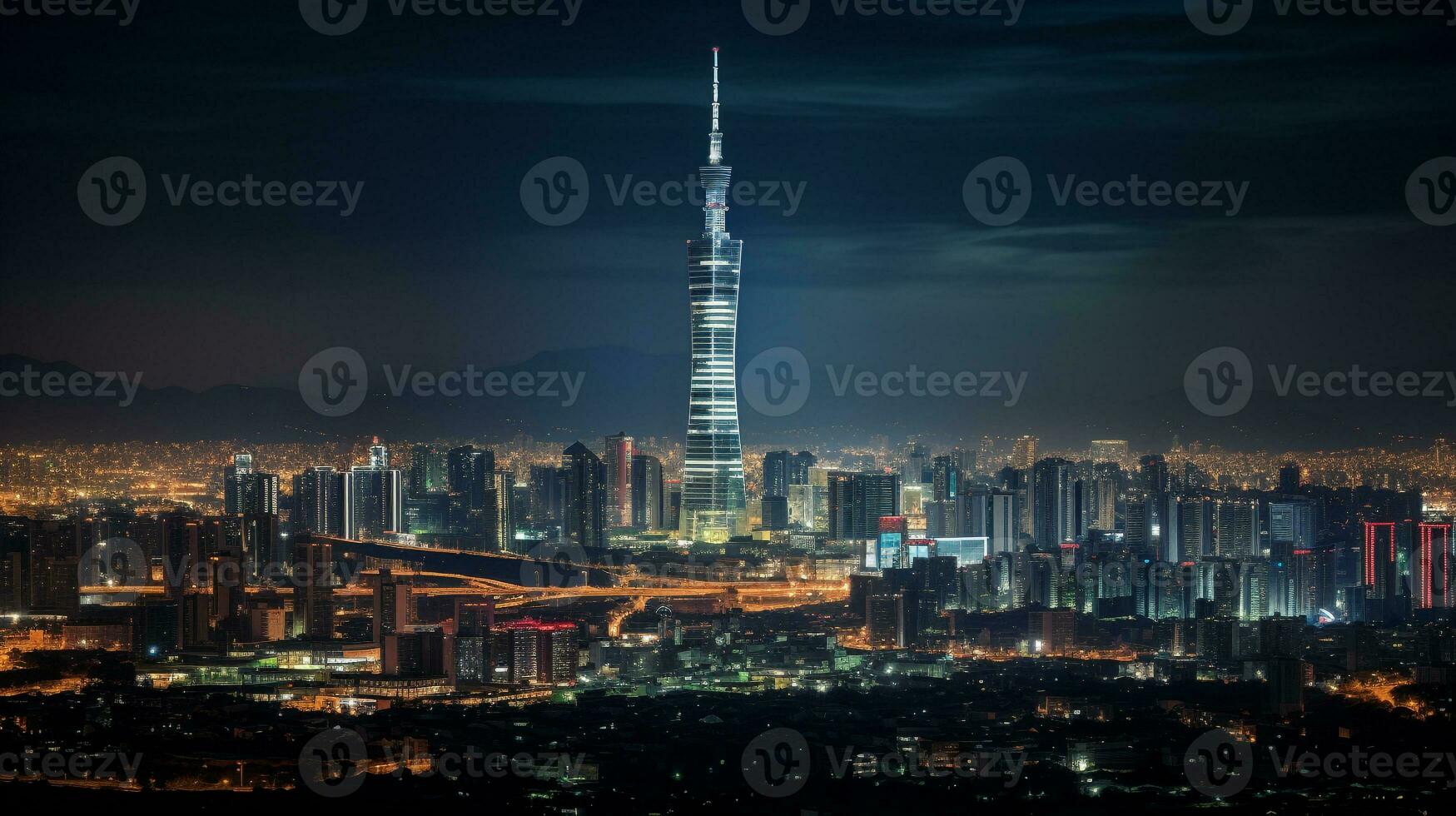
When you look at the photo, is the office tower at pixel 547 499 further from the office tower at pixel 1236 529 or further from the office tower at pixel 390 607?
the office tower at pixel 390 607

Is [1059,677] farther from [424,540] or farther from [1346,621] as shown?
[424,540]

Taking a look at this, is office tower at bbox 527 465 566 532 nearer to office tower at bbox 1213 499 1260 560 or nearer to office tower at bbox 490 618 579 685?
office tower at bbox 1213 499 1260 560

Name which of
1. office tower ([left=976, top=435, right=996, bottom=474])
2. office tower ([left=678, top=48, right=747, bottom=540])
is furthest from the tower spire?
office tower ([left=976, top=435, right=996, bottom=474])

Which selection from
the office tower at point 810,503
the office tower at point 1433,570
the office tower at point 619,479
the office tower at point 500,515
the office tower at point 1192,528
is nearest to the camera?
the office tower at point 1433,570

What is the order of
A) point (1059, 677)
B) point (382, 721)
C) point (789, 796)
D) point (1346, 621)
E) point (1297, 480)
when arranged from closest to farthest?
1. point (789, 796)
2. point (382, 721)
3. point (1059, 677)
4. point (1346, 621)
5. point (1297, 480)

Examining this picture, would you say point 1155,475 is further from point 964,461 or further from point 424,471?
point 424,471

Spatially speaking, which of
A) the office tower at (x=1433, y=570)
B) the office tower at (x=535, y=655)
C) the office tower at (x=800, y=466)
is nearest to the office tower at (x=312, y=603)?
the office tower at (x=535, y=655)

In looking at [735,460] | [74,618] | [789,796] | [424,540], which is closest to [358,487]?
[424,540]
